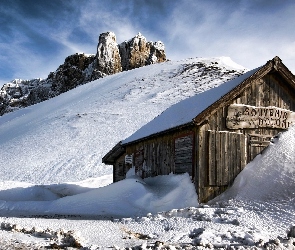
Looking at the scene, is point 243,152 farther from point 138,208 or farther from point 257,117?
point 138,208

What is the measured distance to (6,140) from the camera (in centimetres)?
4106

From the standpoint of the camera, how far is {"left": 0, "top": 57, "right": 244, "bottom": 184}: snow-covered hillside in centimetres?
3081

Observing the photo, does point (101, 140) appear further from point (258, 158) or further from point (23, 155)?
point (258, 158)

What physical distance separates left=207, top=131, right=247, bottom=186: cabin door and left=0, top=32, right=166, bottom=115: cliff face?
253 ft

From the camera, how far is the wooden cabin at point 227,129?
41.8 feet

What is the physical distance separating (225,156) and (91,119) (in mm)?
29835

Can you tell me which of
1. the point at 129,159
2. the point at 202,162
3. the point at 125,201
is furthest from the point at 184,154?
the point at 129,159

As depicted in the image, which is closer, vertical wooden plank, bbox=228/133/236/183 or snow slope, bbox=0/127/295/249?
snow slope, bbox=0/127/295/249

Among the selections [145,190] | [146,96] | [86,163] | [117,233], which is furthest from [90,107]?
[117,233]

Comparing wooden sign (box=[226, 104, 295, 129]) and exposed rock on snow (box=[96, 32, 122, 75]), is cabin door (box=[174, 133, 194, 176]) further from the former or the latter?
exposed rock on snow (box=[96, 32, 122, 75])

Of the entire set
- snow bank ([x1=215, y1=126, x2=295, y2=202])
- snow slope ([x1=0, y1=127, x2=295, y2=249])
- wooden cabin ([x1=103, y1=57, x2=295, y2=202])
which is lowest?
snow slope ([x1=0, y1=127, x2=295, y2=249])

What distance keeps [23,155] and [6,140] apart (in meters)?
7.35

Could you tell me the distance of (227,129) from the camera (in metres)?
13.2

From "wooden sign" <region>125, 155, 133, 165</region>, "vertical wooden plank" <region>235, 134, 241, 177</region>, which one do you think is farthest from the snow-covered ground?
"wooden sign" <region>125, 155, 133, 165</region>
